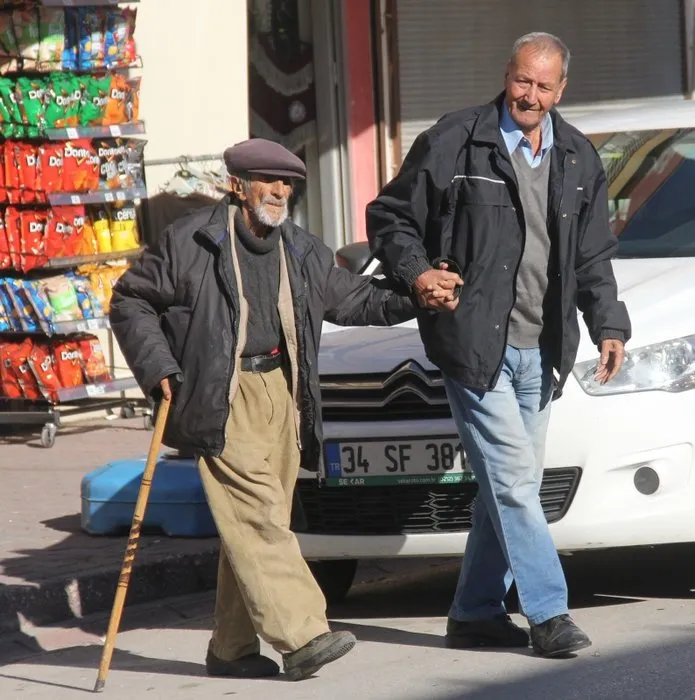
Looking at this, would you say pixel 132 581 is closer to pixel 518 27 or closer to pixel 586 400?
pixel 586 400

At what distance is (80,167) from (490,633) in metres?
5.60

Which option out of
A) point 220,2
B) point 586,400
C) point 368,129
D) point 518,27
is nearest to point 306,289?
point 586,400

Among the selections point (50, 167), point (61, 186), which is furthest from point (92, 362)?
point (50, 167)

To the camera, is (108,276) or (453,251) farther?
(108,276)

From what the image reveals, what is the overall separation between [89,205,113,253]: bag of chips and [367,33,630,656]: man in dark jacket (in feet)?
18.1

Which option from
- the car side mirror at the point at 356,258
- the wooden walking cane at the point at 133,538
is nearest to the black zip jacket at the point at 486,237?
the wooden walking cane at the point at 133,538

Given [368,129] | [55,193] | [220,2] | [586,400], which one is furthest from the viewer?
[368,129]

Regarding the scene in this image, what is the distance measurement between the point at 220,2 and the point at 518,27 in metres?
3.30

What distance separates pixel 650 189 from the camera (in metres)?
7.18

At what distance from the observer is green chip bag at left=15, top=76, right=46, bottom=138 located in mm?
10398

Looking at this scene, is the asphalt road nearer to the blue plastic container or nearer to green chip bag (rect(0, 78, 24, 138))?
the blue plastic container

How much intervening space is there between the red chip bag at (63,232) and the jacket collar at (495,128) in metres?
5.38

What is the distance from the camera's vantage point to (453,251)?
5.56 m

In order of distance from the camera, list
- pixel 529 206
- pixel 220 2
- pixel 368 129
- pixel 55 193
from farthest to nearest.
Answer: pixel 368 129, pixel 220 2, pixel 55 193, pixel 529 206
